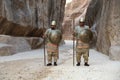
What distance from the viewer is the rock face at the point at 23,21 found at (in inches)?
545

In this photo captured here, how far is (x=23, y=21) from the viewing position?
51.2 ft

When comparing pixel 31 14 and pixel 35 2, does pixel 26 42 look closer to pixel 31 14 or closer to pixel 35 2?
pixel 31 14

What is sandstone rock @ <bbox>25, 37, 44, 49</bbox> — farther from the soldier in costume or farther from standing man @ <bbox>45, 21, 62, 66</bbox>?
the soldier in costume

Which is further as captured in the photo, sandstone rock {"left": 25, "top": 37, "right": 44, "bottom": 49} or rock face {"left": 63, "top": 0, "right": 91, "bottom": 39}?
rock face {"left": 63, "top": 0, "right": 91, "bottom": 39}

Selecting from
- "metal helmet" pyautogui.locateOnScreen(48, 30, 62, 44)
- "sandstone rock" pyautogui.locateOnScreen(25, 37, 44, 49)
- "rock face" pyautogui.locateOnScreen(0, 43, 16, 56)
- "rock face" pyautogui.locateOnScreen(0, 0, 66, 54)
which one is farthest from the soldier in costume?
"sandstone rock" pyautogui.locateOnScreen(25, 37, 44, 49)

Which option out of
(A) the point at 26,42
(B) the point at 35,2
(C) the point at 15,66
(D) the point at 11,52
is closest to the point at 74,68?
(C) the point at 15,66

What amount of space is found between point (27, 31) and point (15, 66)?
325 inches

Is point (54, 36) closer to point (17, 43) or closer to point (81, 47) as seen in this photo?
point (81, 47)

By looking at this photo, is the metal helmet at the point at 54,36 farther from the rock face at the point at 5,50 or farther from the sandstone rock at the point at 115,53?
the rock face at the point at 5,50

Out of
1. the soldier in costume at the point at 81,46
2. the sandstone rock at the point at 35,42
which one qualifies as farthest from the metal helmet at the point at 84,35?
the sandstone rock at the point at 35,42

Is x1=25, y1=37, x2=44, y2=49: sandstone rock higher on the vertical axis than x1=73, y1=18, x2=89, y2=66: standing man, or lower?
lower

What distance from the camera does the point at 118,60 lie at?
967 centimetres

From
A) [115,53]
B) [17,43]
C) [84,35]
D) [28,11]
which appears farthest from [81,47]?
[28,11]

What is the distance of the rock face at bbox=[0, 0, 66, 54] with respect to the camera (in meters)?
13.9
